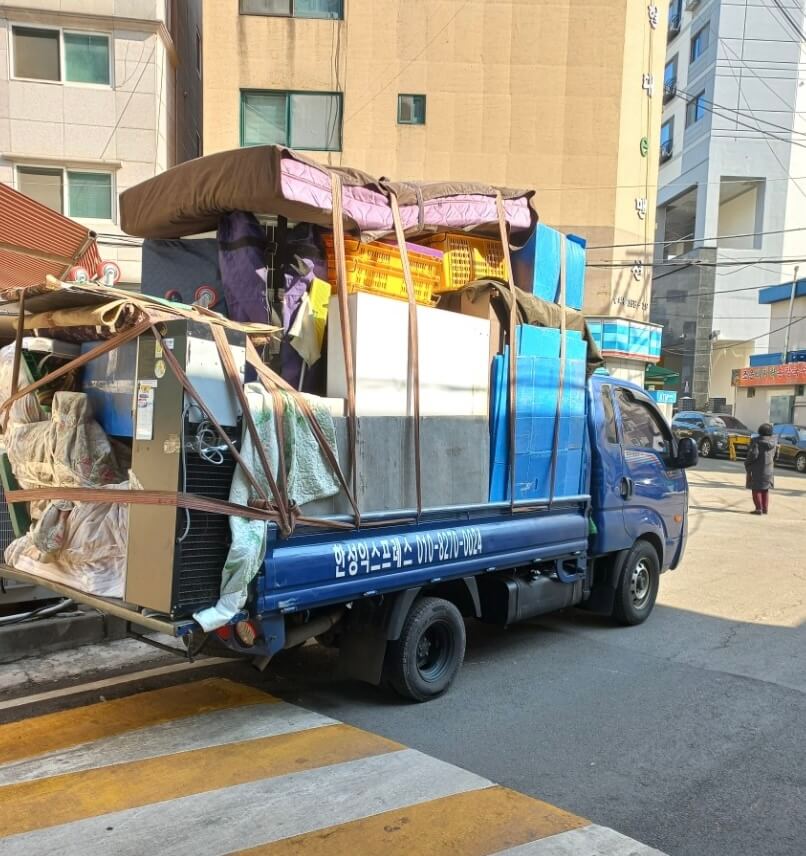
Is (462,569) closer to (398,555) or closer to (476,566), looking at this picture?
(476,566)

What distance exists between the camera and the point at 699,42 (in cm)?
4053

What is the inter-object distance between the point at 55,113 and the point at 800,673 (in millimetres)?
15736

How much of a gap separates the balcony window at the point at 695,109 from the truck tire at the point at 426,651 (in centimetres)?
4353

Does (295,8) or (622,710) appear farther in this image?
(295,8)

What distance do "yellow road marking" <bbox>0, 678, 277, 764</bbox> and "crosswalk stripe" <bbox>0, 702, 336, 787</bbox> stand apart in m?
0.08

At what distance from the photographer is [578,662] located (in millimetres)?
5516

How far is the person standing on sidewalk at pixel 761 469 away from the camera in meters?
14.0

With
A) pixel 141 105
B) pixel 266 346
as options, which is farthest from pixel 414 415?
pixel 141 105

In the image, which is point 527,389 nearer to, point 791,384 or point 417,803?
point 417,803

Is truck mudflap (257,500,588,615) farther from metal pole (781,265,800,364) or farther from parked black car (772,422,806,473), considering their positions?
metal pole (781,265,800,364)

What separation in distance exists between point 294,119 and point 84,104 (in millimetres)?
4534

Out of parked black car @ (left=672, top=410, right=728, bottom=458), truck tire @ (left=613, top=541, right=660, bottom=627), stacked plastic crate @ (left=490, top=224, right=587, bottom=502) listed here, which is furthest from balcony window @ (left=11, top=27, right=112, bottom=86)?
parked black car @ (left=672, top=410, right=728, bottom=458)

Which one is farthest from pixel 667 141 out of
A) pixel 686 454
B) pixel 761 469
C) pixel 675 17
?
pixel 686 454

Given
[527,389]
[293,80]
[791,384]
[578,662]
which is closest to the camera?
[527,389]
